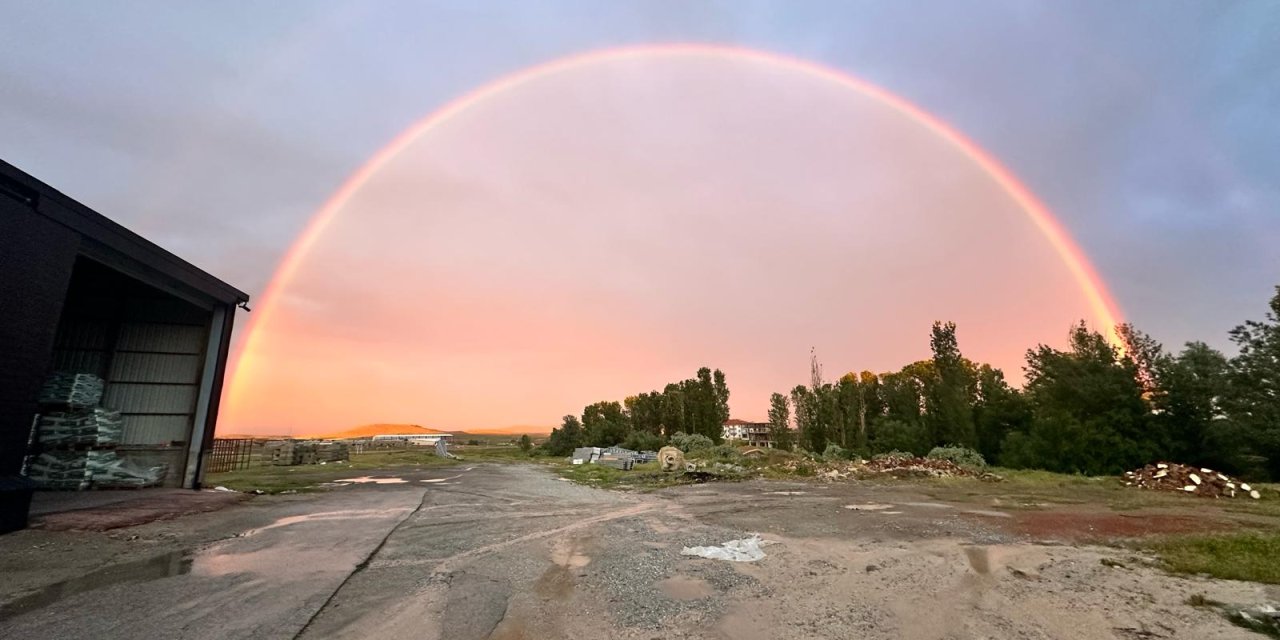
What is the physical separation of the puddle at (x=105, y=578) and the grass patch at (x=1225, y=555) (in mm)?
15348

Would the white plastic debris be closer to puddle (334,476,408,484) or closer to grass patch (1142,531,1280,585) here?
grass patch (1142,531,1280,585)

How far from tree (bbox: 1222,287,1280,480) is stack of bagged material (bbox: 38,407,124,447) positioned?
49.0m

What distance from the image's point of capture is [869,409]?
58.6 meters

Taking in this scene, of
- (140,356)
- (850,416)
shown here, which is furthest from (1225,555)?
(850,416)

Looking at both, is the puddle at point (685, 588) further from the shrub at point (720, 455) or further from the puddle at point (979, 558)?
the shrub at point (720, 455)

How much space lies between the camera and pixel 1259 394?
94.8 ft

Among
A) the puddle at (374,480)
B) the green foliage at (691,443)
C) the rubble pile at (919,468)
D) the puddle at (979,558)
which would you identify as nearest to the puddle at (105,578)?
the puddle at (979,558)

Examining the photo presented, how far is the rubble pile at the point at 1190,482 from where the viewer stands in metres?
19.9

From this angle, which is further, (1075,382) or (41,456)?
(1075,382)

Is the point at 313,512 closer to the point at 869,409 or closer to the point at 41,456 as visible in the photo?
the point at 41,456

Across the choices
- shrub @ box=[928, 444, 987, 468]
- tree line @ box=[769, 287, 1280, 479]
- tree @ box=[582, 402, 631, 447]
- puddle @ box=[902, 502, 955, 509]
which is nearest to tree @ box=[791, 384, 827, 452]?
tree line @ box=[769, 287, 1280, 479]

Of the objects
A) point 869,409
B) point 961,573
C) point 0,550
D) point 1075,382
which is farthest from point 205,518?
point 869,409

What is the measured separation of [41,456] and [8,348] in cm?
785

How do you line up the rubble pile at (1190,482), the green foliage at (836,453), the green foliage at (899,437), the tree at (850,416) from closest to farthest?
the rubble pile at (1190,482)
the green foliage at (836,453)
the green foliage at (899,437)
the tree at (850,416)
